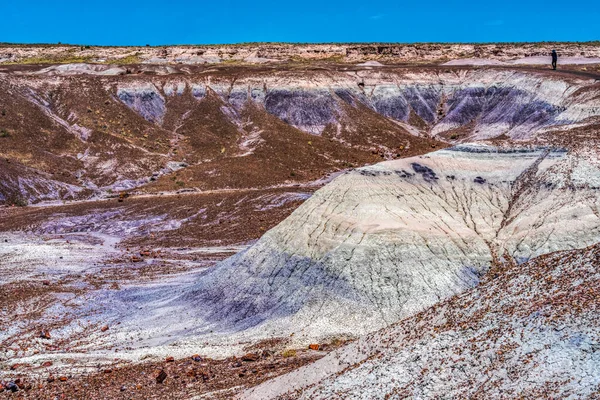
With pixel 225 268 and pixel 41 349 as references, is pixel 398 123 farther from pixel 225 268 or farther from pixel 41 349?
pixel 41 349

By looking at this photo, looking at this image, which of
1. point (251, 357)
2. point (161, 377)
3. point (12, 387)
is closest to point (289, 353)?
point (251, 357)

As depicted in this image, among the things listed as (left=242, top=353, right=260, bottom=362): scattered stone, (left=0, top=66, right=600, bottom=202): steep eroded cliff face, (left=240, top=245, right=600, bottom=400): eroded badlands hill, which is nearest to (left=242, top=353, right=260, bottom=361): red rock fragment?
(left=242, top=353, right=260, bottom=362): scattered stone

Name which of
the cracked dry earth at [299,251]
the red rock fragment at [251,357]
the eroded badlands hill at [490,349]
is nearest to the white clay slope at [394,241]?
the cracked dry earth at [299,251]

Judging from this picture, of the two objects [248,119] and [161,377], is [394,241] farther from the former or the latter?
[248,119]

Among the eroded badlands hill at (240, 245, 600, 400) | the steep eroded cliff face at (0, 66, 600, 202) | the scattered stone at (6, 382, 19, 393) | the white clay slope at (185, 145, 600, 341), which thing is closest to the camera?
the eroded badlands hill at (240, 245, 600, 400)

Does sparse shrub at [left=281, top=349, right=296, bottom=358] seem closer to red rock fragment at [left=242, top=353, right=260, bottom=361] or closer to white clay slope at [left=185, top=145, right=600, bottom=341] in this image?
red rock fragment at [left=242, top=353, right=260, bottom=361]

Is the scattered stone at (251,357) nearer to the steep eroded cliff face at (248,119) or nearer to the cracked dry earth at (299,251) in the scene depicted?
→ the cracked dry earth at (299,251)

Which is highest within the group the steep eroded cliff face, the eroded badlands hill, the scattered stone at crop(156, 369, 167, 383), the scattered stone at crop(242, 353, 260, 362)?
the steep eroded cliff face

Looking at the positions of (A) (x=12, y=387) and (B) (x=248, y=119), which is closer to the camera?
(A) (x=12, y=387)
